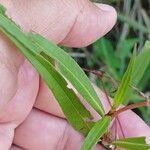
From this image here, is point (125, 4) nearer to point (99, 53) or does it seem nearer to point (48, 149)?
point (99, 53)

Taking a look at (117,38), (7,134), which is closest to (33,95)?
(7,134)

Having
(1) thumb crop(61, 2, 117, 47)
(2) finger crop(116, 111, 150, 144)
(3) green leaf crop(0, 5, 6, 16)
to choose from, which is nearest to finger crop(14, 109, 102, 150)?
(2) finger crop(116, 111, 150, 144)

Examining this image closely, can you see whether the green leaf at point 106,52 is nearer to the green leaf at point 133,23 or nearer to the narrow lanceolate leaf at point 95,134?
the green leaf at point 133,23

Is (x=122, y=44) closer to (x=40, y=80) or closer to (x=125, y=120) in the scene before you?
(x=125, y=120)

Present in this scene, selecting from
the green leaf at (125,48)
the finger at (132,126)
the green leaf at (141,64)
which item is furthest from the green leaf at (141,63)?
the green leaf at (125,48)

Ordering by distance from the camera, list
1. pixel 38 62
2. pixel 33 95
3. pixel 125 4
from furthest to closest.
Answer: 1. pixel 125 4
2. pixel 33 95
3. pixel 38 62

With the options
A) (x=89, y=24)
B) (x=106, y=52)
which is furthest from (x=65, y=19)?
(x=106, y=52)
